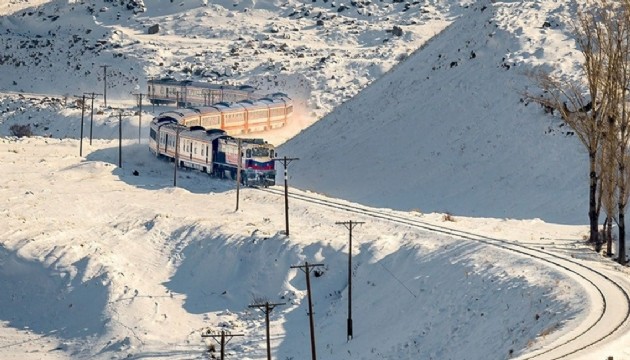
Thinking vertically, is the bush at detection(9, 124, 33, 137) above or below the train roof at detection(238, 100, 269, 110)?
below

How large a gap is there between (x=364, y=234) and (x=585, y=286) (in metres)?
16.9

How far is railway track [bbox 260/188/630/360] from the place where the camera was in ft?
112

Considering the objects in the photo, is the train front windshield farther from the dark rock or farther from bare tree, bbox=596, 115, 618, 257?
the dark rock

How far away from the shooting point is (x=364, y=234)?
56.2m

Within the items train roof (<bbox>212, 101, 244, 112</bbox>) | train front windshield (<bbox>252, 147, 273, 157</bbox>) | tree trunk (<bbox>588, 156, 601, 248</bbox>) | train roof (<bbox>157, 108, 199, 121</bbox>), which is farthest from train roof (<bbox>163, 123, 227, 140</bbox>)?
tree trunk (<bbox>588, 156, 601, 248</bbox>)

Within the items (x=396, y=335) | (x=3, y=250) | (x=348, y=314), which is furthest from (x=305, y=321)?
(x=3, y=250)

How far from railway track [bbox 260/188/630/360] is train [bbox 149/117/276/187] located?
48.7ft

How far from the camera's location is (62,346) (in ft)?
169

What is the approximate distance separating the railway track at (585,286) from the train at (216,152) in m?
14.9

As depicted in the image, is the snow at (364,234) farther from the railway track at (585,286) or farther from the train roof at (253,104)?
the train roof at (253,104)

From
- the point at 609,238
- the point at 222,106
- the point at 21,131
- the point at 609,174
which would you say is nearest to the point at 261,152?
the point at 222,106

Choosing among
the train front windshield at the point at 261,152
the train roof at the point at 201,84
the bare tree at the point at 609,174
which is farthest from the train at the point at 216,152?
the train roof at the point at 201,84

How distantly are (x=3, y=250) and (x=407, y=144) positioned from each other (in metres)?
31.5

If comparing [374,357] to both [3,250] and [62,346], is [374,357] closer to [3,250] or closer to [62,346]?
[62,346]
